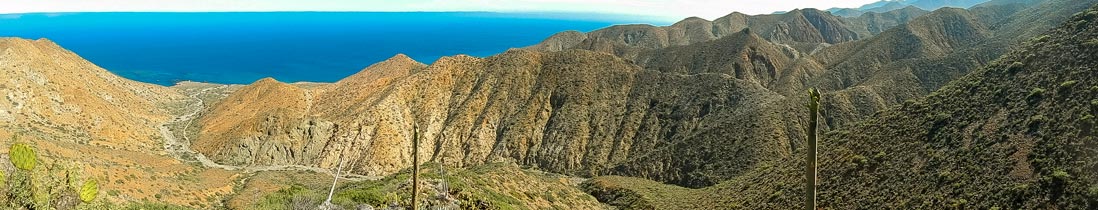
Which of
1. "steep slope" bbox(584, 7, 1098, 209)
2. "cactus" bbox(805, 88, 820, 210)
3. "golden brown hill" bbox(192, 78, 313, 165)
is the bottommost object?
"golden brown hill" bbox(192, 78, 313, 165)

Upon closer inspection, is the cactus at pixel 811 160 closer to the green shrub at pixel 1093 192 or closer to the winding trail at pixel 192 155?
the green shrub at pixel 1093 192

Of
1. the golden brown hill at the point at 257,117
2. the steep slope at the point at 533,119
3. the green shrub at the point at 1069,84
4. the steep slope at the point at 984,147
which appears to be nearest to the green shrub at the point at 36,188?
→ the steep slope at the point at 984,147

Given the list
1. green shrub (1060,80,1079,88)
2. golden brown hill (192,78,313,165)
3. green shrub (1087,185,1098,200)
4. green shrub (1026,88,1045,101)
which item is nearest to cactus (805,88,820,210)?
green shrub (1087,185,1098,200)

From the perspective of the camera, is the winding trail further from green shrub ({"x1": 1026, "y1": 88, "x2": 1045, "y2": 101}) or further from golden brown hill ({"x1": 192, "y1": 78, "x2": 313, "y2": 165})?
green shrub ({"x1": 1026, "y1": 88, "x2": 1045, "y2": 101})

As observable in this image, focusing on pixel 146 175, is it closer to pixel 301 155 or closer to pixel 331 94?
pixel 301 155

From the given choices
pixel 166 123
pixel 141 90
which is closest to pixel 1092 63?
pixel 166 123

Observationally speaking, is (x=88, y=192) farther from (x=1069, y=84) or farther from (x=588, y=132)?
(x=588, y=132)
